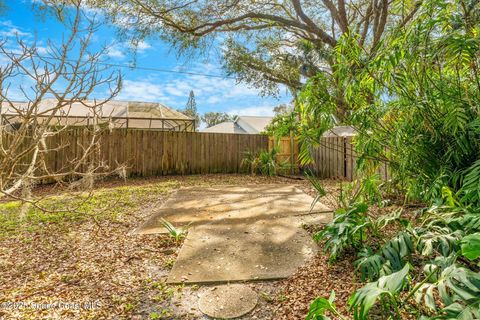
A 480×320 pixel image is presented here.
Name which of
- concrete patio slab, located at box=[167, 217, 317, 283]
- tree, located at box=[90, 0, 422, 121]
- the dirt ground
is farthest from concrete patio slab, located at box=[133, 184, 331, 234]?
tree, located at box=[90, 0, 422, 121]

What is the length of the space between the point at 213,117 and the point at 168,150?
28.6 m

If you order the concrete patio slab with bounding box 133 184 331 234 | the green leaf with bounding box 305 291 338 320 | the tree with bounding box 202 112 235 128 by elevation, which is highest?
the tree with bounding box 202 112 235 128

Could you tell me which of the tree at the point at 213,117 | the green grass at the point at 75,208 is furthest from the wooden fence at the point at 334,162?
the tree at the point at 213,117

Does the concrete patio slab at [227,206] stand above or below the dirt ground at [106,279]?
above

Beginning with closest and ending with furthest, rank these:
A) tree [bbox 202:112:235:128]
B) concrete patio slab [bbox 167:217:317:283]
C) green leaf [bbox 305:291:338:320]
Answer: green leaf [bbox 305:291:338:320]
concrete patio slab [bbox 167:217:317:283]
tree [bbox 202:112:235:128]

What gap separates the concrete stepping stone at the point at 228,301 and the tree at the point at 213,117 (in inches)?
1330

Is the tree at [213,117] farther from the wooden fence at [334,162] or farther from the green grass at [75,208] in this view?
the green grass at [75,208]

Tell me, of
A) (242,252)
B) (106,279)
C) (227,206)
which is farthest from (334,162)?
(106,279)

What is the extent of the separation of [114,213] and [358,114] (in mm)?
3317

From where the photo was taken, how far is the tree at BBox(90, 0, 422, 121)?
6.91 metres

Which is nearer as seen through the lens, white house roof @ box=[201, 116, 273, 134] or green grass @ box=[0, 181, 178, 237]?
green grass @ box=[0, 181, 178, 237]

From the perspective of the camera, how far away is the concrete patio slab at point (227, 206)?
350 centimetres

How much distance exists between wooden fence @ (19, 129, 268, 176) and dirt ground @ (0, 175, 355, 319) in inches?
150

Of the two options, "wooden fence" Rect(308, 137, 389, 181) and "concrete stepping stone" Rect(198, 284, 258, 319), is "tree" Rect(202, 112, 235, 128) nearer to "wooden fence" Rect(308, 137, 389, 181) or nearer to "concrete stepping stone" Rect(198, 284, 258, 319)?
"wooden fence" Rect(308, 137, 389, 181)
